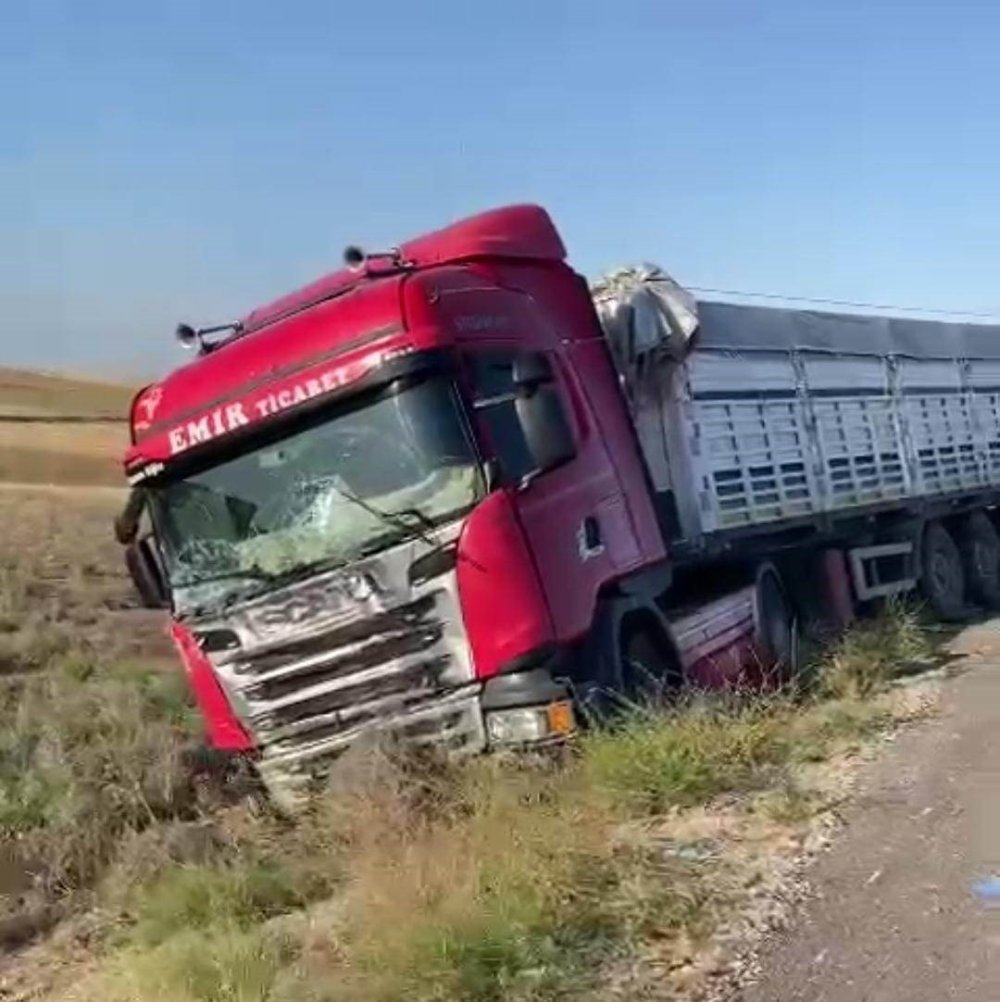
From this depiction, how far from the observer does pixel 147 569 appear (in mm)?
10133

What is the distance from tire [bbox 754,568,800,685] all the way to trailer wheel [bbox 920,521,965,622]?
3.64 metres

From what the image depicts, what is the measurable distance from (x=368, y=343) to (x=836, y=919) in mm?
4178

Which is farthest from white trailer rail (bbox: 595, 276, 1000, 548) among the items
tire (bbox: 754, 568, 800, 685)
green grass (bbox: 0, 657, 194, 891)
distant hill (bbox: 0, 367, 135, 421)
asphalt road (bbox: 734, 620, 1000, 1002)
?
distant hill (bbox: 0, 367, 135, 421)

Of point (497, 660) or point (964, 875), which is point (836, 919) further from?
point (497, 660)

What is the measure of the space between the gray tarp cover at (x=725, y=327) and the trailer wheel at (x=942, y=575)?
2.01 metres

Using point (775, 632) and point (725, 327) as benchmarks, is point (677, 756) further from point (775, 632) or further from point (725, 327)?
point (725, 327)

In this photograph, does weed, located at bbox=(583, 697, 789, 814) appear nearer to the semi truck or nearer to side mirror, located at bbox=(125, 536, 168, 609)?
the semi truck

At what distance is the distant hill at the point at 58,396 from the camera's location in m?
85.9

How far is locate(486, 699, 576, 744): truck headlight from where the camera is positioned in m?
8.68

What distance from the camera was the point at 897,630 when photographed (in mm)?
13586

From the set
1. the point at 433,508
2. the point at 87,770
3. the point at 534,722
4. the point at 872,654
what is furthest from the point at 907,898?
the point at 87,770

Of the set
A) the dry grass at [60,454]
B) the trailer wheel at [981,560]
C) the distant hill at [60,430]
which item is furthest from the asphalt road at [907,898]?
the dry grass at [60,454]

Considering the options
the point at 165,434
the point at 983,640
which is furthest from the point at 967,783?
the point at 983,640

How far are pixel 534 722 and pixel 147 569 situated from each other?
9.41 ft
